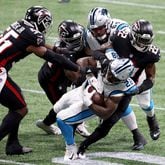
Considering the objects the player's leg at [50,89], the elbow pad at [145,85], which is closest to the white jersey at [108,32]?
the player's leg at [50,89]

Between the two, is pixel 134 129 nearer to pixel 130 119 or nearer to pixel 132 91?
pixel 130 119

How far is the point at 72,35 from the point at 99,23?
33 centimetres

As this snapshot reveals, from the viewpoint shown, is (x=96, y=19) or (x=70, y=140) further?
(x=96, y=19)

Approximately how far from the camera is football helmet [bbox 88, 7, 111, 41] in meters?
9.23

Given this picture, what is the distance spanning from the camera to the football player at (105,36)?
9133mm

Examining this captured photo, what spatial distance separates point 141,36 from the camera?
28.9 ft

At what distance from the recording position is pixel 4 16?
16.3 metres

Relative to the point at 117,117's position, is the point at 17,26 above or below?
above

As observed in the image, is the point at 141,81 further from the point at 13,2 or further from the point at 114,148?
the point at 13,2

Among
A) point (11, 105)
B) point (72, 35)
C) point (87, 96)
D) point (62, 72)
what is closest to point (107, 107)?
point (87, 96)

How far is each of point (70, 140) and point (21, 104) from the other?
2.07 feet

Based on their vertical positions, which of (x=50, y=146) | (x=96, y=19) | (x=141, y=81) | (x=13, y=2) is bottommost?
(x=13, y=2)

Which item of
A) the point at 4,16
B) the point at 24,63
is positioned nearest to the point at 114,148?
the point at 24,63

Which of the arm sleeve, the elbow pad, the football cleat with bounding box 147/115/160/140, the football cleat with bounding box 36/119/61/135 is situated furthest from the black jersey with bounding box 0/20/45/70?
the football cleat with bounding box 147/115/160/140
